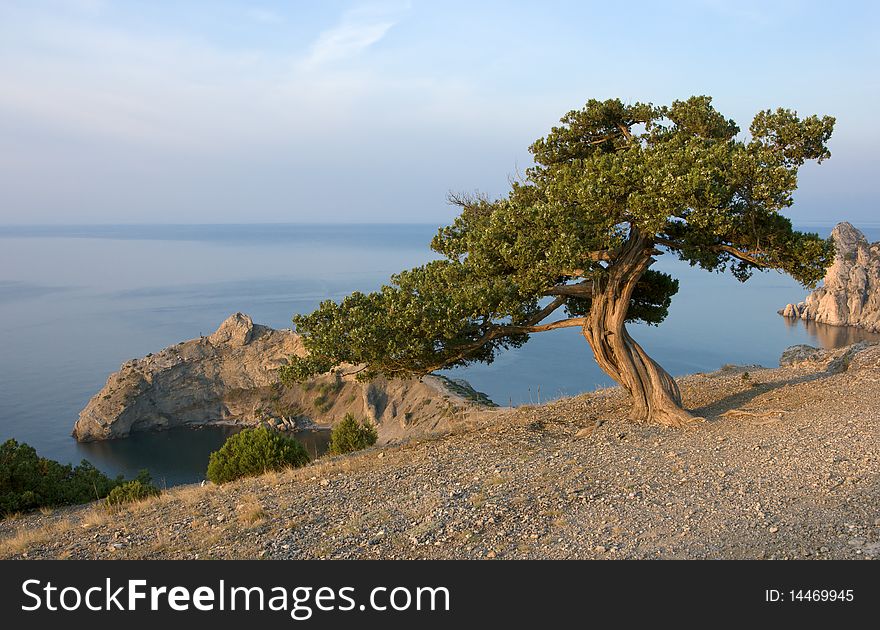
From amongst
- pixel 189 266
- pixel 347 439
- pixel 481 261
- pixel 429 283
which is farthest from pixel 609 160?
pixel 189 266

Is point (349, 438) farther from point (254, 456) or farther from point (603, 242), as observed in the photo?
point (603, 242)

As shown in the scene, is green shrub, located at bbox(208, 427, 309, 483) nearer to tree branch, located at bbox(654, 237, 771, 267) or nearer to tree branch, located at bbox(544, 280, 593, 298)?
tree branch, located at bbox(544, 280, 593, 298)

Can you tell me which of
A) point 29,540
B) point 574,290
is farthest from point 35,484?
point 574,290

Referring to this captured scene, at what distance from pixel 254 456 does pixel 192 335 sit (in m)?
81.4

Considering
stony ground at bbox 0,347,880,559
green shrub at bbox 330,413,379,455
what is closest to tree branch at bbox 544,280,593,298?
stony ground at bbox 0,347,880,559

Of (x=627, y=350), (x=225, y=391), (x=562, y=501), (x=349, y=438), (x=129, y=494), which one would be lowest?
(x=225, y=391)

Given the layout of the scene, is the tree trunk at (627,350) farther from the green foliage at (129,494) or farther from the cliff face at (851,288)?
the cliff face at (851,288)

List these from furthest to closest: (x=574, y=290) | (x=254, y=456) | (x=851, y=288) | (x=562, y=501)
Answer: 1. (x=851, y=288)
2. (x=254, y=456)
3. (x=574, y=290)
4. (x=562, y=501)

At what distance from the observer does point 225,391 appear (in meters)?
67.7

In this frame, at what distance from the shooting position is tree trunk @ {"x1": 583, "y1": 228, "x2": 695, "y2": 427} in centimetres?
1602

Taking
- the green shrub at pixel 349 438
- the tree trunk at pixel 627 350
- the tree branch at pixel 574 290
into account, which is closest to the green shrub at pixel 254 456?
the green shrub at pixel 349 438

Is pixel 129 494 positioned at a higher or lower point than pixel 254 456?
lower

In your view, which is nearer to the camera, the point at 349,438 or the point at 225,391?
the point at 349,438

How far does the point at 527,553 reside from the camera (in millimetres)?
8617
